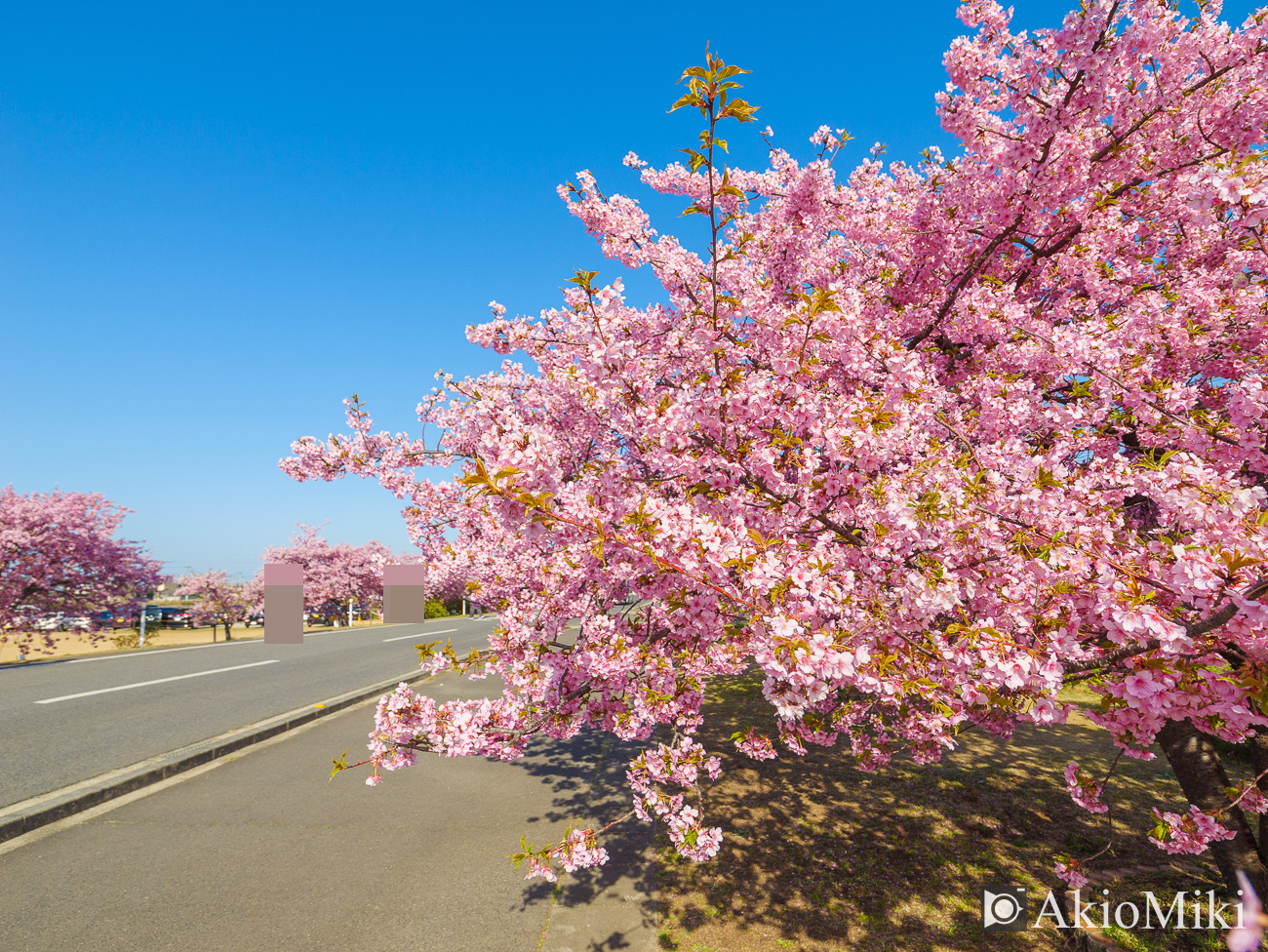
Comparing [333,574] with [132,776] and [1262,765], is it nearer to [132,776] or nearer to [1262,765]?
[132,776]

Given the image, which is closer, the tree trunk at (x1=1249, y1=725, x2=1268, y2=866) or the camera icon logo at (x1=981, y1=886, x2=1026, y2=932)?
the tree trunk at (x1=1249, y1=725, x2=1268, y2=866)

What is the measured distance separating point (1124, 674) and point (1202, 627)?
0.56 m

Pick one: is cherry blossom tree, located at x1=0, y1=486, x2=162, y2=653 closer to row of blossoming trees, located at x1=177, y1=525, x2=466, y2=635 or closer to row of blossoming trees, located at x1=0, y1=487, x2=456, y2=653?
row of blossoming trees, located at x1=0, y1=487, x2=456, y2=653

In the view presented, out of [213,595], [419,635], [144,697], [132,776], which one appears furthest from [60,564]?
[132,776]

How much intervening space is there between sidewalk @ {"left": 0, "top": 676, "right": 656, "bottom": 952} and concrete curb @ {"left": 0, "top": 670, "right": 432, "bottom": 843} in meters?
0.18

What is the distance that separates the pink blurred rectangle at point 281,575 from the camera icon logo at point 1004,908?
2598 cm

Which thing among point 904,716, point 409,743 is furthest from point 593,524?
point 904,716

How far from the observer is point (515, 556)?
6391 mm

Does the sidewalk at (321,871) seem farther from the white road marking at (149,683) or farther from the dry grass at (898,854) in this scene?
the white road marking at (149,683)

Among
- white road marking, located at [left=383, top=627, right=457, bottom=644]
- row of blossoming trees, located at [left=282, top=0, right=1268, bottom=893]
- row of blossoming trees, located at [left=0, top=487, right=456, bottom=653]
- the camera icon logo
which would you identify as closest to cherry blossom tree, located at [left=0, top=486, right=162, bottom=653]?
row of blossoming trees, located at [left=0, top=487, right=456, bottom=653]

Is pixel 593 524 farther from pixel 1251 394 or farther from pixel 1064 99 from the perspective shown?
pixel 1064 99

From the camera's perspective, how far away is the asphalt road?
6402mm

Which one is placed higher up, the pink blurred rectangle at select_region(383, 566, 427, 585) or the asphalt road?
the pink blurred rectangle at select_region(383, 566, 427, 585)

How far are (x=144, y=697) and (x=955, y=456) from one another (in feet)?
41.4
